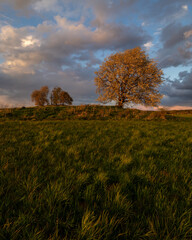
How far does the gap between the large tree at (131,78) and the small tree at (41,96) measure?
4325 cm

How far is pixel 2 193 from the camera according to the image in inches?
71.0

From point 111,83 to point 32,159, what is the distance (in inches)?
1101

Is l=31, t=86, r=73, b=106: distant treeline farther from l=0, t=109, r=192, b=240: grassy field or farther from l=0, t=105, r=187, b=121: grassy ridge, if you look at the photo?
l=0, t=109, r=192, b=240: grassy field

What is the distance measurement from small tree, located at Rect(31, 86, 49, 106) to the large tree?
142ft

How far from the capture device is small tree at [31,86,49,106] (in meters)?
62.6

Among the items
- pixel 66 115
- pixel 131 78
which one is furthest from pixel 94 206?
pixel 131 78

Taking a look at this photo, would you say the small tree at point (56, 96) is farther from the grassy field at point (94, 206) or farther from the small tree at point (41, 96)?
the grassy field at point (94, 206)

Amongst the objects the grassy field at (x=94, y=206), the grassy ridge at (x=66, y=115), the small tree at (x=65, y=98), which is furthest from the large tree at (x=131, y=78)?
the small tree at (x=65, y=98)

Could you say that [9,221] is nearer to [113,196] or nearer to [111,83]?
[113,196]

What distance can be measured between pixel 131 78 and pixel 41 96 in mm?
50761

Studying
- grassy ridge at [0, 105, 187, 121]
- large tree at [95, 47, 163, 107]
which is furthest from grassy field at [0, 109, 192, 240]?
large tree at [95, 47, 163, 107]

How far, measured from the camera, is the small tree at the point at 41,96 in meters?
62.6

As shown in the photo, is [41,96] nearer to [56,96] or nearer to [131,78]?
[56,96]

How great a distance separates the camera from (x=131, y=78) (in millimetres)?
27250
